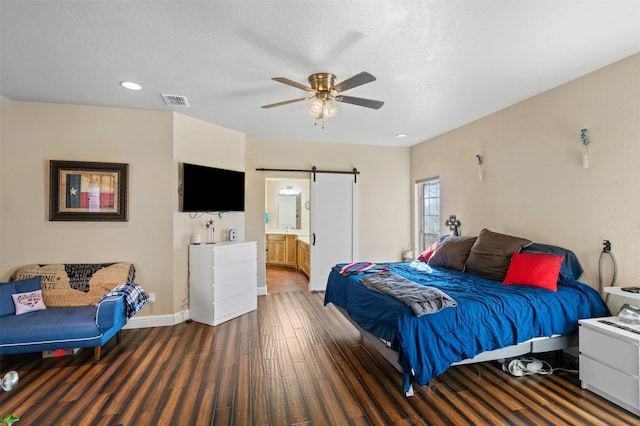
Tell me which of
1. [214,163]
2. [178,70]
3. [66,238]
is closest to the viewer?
[178,70]

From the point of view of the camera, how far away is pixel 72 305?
3.21 metres

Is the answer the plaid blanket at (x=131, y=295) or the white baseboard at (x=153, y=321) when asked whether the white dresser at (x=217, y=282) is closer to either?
the white baseboard at (x=153, y=321)

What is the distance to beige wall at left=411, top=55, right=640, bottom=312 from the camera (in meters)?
2.58

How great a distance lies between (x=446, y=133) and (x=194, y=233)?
13.4 feet

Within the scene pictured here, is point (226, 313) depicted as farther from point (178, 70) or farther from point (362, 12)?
point (362, 12)

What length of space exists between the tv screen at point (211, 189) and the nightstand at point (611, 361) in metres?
4.14

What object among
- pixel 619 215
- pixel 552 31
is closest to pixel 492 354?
pixel 619 215

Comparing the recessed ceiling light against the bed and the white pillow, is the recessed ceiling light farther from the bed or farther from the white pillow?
the bed

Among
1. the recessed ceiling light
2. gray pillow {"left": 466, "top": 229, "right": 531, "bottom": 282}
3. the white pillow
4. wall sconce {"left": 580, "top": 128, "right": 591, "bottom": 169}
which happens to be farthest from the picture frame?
wall sconce {"left": 580, "top": 128, "right": 591, "bottom": 169}

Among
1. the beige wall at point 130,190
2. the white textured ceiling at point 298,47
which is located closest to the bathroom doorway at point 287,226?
the beige wall at point 130,190

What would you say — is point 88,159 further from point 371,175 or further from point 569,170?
point 569,170

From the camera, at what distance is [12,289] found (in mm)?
2988

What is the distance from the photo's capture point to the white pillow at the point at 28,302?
2.93m

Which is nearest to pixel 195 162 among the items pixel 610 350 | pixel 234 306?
pixel 234 306
